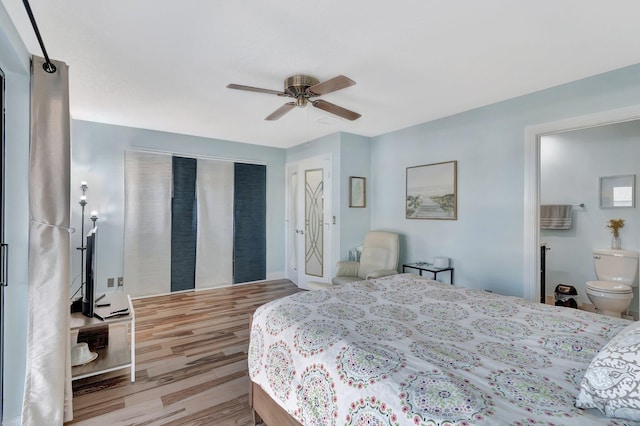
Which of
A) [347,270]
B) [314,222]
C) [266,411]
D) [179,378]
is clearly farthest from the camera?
[314,222]

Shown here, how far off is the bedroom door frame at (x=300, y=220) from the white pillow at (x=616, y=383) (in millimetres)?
3524

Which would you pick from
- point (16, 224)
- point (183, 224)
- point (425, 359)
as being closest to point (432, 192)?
point (425, 359)

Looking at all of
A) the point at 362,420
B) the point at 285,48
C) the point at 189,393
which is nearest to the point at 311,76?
the point at 285,48

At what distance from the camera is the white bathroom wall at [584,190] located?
3617mm

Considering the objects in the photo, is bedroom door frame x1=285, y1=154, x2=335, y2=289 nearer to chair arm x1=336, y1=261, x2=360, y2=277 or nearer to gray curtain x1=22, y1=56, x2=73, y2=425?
chair arm x1=336, y1=261, x2=360, y2=277

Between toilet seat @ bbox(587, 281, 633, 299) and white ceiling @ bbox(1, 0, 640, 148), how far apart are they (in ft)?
7.64

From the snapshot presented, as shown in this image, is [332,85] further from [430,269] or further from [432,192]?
[430,269]

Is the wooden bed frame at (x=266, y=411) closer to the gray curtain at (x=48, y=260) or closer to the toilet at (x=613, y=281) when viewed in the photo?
the gray curtain at (x=48, y=260)

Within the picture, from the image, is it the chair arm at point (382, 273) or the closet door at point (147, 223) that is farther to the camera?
the closet door at point (147, 223)

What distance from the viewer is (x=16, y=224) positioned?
1763mm

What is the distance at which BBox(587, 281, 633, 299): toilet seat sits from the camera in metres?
3.23

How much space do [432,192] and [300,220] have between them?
227 centimetres

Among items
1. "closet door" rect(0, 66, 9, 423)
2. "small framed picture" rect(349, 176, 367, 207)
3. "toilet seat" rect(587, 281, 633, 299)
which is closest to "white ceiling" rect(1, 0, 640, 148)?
"closet door" rect(0, 66, 9, 423)

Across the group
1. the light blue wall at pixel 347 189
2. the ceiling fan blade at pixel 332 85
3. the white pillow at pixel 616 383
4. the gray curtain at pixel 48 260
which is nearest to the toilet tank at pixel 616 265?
the light blue wall at pixel 347 189
